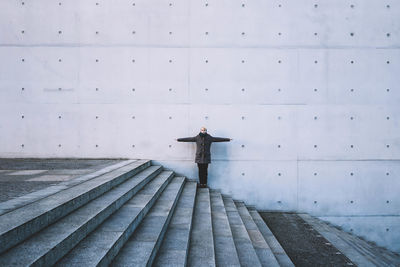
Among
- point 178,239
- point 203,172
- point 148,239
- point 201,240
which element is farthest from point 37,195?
point 203,172

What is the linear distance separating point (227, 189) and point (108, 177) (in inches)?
152

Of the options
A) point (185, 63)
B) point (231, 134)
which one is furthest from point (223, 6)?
point (231, 134)

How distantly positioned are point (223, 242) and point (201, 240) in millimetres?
385

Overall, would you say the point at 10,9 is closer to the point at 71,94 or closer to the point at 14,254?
the point at 71,94

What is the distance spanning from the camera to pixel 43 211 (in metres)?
2.71

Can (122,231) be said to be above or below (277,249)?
above

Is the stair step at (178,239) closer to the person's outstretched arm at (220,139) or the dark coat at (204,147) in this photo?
the dark coat at (204,147)

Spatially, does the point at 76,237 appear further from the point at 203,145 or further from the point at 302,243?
the point at 203,145

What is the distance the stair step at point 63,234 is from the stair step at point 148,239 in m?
0.43

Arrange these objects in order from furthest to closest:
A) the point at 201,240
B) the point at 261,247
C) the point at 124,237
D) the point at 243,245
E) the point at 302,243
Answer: the point at 302,243, the point at 261,247, the point at 243,245, the point at 201,240, the point at 124,237

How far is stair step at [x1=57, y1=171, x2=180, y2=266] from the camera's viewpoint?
2.41m

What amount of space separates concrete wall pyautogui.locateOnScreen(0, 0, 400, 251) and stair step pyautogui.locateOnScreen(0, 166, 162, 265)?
3990 mm

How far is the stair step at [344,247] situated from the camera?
4734 millimetres

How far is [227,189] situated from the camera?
25.7 feet
